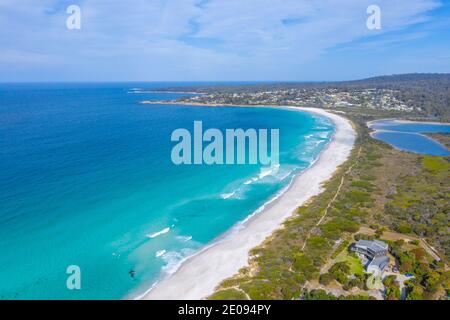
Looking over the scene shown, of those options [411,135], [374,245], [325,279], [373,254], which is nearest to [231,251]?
[325,279]

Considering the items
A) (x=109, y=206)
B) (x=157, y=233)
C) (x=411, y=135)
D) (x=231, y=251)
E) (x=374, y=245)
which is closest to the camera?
(x=374, y=245)

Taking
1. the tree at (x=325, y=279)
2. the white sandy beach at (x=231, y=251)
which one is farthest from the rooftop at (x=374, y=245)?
the white sandy beach at (x=231, y=251)

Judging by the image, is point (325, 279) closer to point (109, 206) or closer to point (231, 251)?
point (231, 251)

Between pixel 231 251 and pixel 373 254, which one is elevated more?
pixel 373 254

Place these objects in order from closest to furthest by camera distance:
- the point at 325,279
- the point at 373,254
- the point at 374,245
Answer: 1. the point at 325,279
2. the point at 373,254
3. the point at 374,245

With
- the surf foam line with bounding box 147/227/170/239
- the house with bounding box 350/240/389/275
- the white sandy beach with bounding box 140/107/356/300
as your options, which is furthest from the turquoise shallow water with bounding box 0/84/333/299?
the house with bounding box 350/240/389/275

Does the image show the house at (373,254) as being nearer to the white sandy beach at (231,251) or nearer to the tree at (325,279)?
the tree at (325,279)

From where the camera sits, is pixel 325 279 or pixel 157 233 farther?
pixel 157 233

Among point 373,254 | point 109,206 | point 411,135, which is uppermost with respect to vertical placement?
point 411,135
